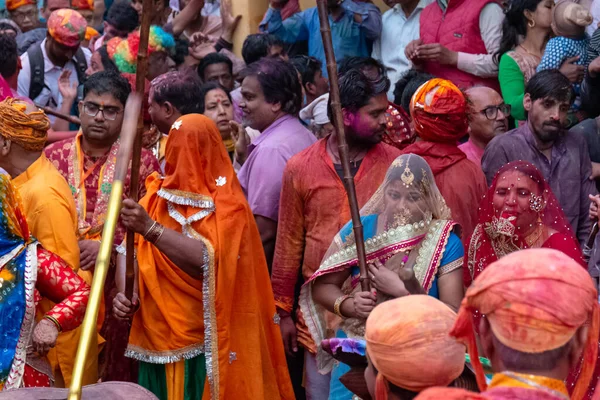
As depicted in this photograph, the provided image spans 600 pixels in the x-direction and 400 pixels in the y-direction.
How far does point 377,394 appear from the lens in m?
3.07

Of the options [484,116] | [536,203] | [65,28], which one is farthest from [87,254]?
[65,28]

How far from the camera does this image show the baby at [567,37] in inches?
259

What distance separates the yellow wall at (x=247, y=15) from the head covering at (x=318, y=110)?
2.37 m

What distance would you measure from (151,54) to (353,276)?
3.86 metres

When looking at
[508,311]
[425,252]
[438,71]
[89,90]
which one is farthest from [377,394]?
A: [438,71]

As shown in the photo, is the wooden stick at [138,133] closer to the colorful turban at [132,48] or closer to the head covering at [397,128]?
the head covering at [397,128]

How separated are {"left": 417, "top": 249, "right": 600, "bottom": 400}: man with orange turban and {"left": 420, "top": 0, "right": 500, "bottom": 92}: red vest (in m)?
4.61

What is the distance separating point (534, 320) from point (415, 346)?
44 centimetres

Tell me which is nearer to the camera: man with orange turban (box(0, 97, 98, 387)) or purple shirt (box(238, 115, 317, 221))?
man with orange turban (box(0, 97, 98, 387))

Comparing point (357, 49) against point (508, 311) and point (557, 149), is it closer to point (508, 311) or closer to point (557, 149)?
point (557, 149)

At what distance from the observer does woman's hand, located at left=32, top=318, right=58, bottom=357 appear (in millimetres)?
4426

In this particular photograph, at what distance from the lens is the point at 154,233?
16.1ft

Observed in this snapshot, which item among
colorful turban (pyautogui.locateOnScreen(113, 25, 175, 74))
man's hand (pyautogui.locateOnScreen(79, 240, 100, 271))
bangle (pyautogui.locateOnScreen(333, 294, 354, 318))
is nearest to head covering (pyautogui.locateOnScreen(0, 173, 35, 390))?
man's hand (pyautogui.locateOnScreen(79, 240, 100, 271))

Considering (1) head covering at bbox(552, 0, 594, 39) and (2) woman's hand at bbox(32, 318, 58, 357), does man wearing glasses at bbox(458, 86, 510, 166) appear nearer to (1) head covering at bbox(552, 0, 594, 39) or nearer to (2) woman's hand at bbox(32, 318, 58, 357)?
(1) head covering at bbox(552, 0, 594, 39)
